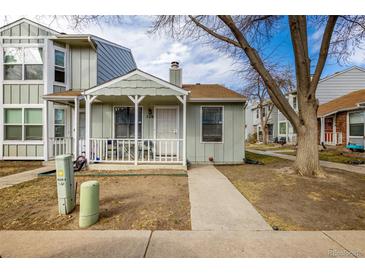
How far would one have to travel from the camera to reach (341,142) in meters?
14.1

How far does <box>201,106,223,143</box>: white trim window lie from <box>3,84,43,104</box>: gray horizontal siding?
7.85 meters

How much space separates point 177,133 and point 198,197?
4.52m

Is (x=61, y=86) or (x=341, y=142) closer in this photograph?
(x=61, y=86)

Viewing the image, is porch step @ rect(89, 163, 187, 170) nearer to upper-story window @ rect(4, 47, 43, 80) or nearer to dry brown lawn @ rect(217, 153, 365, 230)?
dry brown lawn @ rect(217, 153, 365, 230)

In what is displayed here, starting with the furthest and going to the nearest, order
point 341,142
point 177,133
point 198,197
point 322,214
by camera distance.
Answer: point 341,142
point 177,133
point 198,197
point 322,214

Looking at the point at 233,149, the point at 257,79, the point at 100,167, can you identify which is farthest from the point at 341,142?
the point at 100,167

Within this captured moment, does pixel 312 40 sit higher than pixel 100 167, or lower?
higher

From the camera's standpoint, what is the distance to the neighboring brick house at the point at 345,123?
494 inches

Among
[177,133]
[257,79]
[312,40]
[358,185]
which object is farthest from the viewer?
[257,79]

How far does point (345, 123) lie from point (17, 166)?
20876 millimetres

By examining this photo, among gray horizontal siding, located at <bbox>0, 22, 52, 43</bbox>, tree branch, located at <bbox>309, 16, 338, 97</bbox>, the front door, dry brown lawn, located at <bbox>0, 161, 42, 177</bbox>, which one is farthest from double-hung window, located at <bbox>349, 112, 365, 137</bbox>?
gray horizontal siding, located at <bbox>0, 22, 52, 43</bbox>

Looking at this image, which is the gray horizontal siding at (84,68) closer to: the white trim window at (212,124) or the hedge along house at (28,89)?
the hedge along house at (28,89)

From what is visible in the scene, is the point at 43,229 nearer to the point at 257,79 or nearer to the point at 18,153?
the point at 18,153

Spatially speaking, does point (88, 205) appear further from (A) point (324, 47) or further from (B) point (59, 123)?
(A) point (324, 47)
